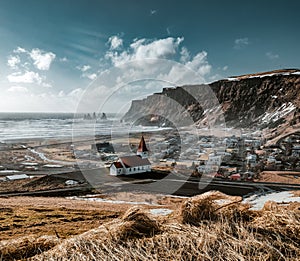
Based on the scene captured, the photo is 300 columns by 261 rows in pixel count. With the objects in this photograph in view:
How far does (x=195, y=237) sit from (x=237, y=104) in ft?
260

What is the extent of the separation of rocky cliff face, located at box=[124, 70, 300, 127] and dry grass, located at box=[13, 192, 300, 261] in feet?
180

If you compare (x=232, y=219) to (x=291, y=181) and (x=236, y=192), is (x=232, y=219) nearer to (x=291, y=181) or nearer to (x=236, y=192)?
(x=236, y=192)

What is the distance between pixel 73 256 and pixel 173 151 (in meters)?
39.7

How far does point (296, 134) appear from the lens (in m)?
44.2

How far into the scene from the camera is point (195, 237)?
185cm

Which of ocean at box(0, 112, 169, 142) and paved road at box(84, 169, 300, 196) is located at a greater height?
ocean at box(0, 112, 169, 142)

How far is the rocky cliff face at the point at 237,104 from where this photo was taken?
64000mm

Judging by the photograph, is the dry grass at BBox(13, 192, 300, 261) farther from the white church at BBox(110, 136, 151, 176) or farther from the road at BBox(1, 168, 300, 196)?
the white church at BBox(110, 136, 151, 176)

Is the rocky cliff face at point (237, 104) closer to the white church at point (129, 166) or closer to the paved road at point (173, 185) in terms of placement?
the white church at point (129, 166)

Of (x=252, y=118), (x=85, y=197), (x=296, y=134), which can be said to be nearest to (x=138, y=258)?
(x=85, y=197)

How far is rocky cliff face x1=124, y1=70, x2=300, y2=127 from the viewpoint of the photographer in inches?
2520

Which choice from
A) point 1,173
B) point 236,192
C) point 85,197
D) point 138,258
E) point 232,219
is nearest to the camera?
point 138,258

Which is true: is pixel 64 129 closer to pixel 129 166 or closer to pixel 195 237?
pixel 129 166

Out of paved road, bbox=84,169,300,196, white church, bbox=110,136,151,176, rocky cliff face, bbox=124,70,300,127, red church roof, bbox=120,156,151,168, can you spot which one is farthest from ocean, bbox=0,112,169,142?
paved road, bbox=84,169,300,196
